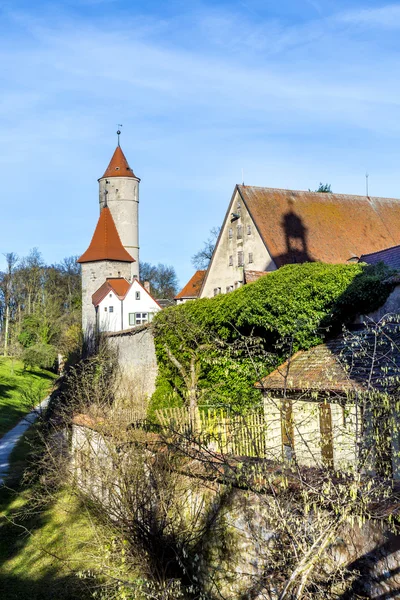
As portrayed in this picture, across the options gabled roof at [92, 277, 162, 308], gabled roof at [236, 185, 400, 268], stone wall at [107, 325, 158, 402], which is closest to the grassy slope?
stone wall at [107, 325, 158, 402]

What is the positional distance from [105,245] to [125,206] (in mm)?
6278

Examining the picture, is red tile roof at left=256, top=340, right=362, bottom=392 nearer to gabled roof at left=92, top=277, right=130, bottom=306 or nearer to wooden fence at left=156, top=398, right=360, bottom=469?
wooden fence at left=156, top=398, right=360, bottom=469

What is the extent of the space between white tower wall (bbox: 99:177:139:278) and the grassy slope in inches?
1846

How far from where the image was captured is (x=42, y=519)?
12211 millimetres

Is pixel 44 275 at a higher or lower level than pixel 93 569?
higher

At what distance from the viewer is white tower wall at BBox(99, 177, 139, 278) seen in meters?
59.5

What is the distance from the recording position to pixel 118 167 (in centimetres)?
6097

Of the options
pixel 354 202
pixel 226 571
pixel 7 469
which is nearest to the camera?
pixel 226 571

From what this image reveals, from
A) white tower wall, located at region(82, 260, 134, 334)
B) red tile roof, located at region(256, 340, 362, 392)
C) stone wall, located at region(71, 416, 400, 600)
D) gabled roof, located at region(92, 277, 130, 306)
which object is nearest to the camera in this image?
stone wall, located at region(71, 416, 400, 600)

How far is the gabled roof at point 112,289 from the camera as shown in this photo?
50.1 metres

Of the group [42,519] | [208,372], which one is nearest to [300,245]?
[208,372]

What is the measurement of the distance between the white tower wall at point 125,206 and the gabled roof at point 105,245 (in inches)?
66.7

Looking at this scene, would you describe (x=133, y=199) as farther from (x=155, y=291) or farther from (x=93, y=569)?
(x=93, y=569)

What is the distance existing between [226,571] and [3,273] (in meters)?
65.8
